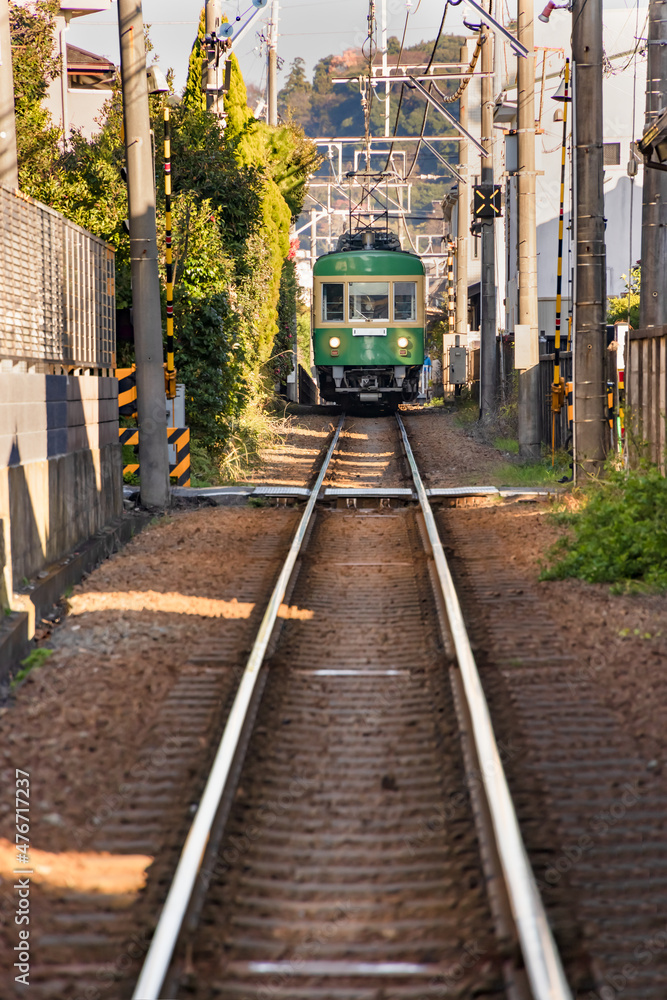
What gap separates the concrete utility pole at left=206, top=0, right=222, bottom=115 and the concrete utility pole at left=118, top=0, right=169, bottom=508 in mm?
7394

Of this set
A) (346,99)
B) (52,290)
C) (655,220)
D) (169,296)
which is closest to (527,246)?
(655,220)

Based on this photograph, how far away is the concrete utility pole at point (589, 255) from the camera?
10914 millimetres

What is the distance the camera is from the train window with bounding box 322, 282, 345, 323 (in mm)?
A: 23328

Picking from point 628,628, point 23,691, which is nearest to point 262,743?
point 23,691

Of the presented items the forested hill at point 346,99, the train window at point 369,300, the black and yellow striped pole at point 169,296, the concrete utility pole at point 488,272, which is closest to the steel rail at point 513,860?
the black and yellow striped pole at point 169,296

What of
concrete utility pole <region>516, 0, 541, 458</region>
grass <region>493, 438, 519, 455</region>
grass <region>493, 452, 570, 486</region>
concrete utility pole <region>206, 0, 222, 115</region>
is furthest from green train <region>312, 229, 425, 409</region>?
grass <region>493, 452, 570, 486</region>

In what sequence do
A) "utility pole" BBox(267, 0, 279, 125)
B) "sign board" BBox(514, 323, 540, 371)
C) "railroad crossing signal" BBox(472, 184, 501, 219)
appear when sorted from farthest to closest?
"utility pole" BBox(267, 0, 279, 125) < "railroad crossing signal" BBox(472, 184, 501, 219) < "sign board" BBox(514, 323, 540, 371)

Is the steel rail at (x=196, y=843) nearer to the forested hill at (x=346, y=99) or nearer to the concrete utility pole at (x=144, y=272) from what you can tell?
the concrete utility pole at (x=144, y=272)

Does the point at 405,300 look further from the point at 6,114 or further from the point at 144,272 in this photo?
the point at 6,114

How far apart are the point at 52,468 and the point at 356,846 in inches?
193

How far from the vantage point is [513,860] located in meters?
3.40

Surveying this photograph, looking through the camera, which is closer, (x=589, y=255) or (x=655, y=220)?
(x=589, y=255)

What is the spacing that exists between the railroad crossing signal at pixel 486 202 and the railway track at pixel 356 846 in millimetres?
13503

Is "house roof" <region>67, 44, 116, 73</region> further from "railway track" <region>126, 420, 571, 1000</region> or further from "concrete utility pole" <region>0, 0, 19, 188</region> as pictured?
"railway track" <region>126, 420, 571, 1000</region>
